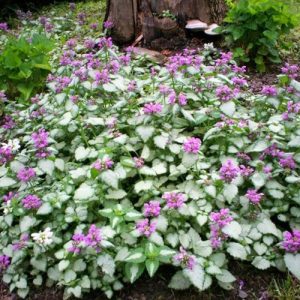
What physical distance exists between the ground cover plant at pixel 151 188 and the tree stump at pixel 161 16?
A: 1.74 meters

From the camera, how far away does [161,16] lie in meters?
4.98

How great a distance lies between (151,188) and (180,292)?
61 cm

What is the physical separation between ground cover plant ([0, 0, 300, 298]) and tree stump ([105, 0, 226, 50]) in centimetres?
174

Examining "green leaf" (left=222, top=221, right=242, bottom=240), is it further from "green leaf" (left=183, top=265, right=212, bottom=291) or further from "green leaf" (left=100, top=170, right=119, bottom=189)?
"green leaf" (left=100, top=170, right=119, bottom=189)

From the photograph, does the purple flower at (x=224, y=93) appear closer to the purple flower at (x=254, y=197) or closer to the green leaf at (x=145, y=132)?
the green leaf at (x=145, y=132)

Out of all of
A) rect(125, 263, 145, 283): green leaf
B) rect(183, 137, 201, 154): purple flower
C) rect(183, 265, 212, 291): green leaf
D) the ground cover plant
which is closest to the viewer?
rect(183, 265, 212, 291): green leaf

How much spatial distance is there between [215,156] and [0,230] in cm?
149

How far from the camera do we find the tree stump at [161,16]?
16.3 ft

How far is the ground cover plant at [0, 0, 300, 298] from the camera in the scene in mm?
2326

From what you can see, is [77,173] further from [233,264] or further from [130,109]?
[233,264]

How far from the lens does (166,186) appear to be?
282cm

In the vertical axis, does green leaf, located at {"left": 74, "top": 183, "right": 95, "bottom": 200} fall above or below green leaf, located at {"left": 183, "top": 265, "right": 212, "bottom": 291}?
above

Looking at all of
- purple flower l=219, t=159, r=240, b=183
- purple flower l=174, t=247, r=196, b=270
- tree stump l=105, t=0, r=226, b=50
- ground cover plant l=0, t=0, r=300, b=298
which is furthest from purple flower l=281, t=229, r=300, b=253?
tree stump l=105, t=0, r=226, b=50

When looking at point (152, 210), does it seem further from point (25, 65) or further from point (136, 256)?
point (25, 65)
